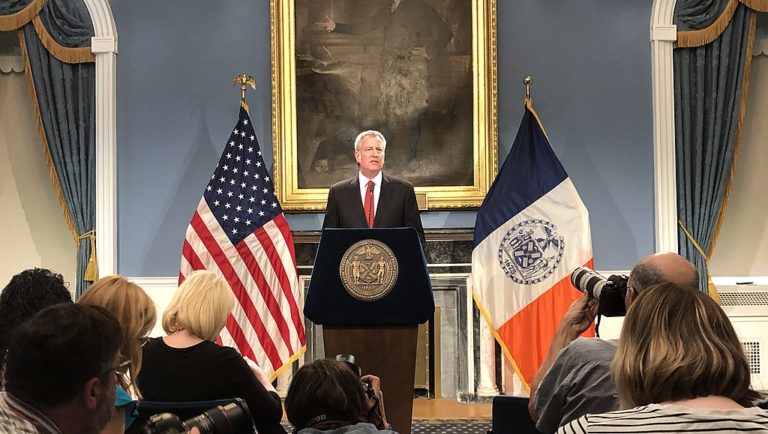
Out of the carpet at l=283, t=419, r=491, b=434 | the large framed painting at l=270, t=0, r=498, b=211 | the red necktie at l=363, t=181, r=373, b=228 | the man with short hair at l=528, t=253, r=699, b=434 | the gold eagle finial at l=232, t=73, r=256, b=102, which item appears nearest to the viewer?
the man with short hair at l=528, t=253, r=699, b=434

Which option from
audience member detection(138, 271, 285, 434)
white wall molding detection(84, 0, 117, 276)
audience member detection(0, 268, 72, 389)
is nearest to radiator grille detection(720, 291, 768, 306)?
white wall molding detection(84, 0, 117, 276)

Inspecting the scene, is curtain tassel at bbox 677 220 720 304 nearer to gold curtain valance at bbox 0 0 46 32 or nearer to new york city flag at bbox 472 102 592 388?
new york city flag at bbox 472 102 592 388

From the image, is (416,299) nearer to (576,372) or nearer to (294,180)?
(576,372)

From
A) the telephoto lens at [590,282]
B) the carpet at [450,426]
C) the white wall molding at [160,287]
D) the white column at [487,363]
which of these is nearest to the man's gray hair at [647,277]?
the telephoto lens at [590,282]

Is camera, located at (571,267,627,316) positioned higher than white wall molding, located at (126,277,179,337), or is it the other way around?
camera, located at (571,267,627,316)

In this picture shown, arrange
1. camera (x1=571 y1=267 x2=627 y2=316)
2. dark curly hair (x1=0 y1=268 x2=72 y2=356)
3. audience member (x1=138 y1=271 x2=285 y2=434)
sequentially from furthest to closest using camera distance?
1. audience member (x1=138 y1=271 x2=285 y2=434)
2. camera (x1=571 y1=267 x2=627 y2=316)
3. dark curly hair (x1=0 y1=268 x2=72 y2=356)

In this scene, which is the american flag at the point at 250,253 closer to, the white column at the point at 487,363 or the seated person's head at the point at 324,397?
the white column at the point at 487,363

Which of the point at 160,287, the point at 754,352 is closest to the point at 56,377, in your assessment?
the point at 160,287

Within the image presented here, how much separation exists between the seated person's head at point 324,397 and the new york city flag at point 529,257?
416 centimetres

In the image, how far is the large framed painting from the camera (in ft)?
23.3

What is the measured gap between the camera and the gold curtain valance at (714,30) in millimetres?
6918

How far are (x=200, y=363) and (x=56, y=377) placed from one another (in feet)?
4.38

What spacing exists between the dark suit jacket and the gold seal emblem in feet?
3.18

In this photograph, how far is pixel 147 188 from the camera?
7.25m
